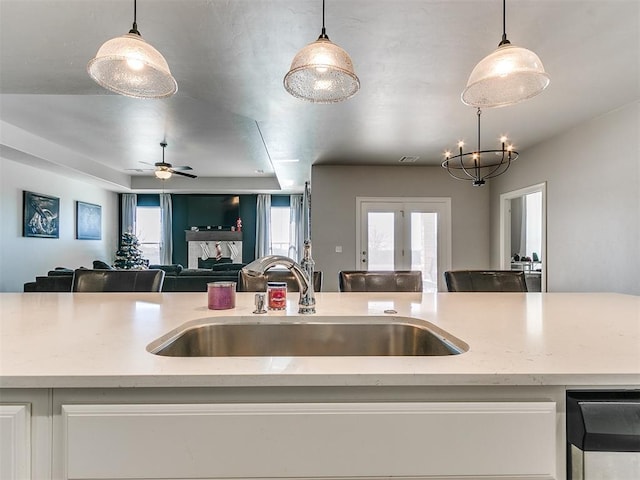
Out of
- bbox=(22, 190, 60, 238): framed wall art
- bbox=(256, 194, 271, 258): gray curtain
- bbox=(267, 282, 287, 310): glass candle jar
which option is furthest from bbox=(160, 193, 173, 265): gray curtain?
bbox=(267, 282, 287, 310): glass candle jar

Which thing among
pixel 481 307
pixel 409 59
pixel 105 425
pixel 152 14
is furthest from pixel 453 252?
pixel 105 425

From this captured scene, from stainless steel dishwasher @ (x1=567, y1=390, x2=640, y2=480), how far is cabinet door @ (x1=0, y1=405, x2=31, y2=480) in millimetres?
1080

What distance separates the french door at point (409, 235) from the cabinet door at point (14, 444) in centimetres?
519

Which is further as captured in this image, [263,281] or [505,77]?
[263,281]

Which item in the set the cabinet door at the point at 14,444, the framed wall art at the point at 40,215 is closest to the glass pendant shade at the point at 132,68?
the cabinet door at the point at 14,444

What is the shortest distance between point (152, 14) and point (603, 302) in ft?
8.98

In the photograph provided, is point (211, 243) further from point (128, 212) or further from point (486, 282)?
point (486, 282)

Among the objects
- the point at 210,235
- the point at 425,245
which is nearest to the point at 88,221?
the point at 210,235

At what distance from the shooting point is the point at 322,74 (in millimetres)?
1493

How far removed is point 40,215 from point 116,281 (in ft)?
18.0

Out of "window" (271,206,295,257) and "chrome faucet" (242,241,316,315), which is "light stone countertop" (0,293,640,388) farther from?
"window" (271,206,295,257)

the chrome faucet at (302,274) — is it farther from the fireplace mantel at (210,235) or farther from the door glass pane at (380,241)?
the fireplace mantel at (210,235)

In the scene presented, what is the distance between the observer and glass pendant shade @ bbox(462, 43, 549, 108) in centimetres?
129

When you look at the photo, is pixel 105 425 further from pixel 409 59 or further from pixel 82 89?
pixel 82 89
